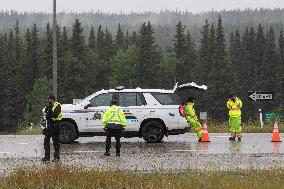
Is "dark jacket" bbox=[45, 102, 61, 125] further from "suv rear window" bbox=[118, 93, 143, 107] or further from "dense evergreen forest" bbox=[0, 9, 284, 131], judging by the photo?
"dense evergreen forest" bbox=[0, 9, 284, 131]

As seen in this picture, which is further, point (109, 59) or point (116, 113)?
point (109, 59)

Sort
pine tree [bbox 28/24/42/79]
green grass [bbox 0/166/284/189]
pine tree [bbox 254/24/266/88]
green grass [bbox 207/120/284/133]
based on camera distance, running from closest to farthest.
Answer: green grass [bbox 0/166/284/189] → green grass [bbox 207/120/284/133] → pine tree [bbox 28/24/42/79] → pine tree [bbox 254/24/266/88]

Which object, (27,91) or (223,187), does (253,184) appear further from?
(27,91)

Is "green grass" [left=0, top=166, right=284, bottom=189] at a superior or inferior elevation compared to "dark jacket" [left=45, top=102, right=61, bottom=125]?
inferior

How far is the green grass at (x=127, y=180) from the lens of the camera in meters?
10.4

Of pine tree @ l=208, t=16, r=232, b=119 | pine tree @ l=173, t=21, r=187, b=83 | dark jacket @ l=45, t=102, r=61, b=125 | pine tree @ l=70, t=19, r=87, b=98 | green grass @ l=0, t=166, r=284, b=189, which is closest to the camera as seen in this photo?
green grass @ l=0, t=166, r=284, b=189

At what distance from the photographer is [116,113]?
16.4m

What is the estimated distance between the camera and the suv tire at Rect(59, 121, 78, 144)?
65.6 ft

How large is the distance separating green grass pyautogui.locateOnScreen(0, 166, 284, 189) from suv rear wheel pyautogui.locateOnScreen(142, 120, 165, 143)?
8.27 m

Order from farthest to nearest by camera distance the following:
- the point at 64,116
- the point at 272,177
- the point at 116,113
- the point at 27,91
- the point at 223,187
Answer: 1. the point at 27,91
2. the point at 64,116
3. the point at 116,113
4. the point at 272,177
5. the point at 223,187

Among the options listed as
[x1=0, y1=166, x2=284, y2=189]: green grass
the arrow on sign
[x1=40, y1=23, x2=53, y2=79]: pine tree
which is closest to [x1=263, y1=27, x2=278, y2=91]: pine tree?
[x1=40, y1=23, x2=53, y2=79]: pine tree

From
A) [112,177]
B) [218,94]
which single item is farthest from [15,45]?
[112,177]

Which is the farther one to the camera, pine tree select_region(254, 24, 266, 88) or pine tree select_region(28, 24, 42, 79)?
pine tree select_region(254, 24, 266, 88)

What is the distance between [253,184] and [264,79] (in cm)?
9604
